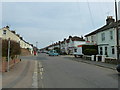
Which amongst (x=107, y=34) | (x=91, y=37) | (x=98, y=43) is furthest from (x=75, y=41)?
(x=107, y=34)

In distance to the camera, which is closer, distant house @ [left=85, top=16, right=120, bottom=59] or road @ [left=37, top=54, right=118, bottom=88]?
road @ [left=37, top=54, right=118, bottom=88]

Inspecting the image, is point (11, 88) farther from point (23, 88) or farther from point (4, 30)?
point (4, 30)

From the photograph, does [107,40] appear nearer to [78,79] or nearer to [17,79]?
[78,79]

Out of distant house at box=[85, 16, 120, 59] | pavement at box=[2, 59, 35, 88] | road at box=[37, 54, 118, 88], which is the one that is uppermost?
distant house at box=[85, 16, 120, 59]

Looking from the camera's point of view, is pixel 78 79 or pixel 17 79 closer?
pixel 17 79

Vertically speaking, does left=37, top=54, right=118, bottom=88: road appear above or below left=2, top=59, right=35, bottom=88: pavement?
below

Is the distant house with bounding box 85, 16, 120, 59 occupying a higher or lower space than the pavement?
higher

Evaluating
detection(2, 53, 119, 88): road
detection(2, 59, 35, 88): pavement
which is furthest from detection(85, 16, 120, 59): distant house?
detection(2, 59, 35, 88): pavement

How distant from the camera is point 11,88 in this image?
6504 mm

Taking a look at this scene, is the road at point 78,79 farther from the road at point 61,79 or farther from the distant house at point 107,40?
the distant house at point 107,40

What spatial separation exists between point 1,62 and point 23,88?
19.1 feet

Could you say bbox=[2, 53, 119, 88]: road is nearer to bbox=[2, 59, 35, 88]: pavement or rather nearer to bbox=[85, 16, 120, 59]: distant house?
bbox=[2, 59, 35, 88]: pavement

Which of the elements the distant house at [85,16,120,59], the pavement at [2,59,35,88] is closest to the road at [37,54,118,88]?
the pavement at [2,59,35,88]

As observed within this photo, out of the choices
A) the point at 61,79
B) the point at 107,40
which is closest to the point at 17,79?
the point at 61,79
